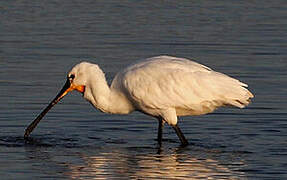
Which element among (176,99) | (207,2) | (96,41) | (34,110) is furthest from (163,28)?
(176,99)

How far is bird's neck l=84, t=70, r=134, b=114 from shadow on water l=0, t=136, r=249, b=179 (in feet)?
1.90

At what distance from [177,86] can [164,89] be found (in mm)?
188

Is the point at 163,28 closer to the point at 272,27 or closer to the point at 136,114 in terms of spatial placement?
the point at 272,27

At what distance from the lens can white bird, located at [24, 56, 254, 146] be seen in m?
14.2

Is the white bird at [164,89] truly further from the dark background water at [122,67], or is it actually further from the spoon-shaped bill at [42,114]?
the dark background water at [122,67]

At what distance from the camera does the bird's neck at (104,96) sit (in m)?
14.5

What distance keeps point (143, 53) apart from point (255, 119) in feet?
16.5

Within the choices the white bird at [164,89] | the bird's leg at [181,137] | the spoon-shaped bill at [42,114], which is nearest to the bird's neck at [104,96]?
the white bird at [164,89]

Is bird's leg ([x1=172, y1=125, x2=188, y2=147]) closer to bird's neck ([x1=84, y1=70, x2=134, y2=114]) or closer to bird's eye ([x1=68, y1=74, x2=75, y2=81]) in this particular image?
bird's neck ([x1=84, y1=70, x2=134, y2=114])

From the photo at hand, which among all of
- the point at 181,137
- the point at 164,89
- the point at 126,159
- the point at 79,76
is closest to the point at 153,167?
the point at 126,159

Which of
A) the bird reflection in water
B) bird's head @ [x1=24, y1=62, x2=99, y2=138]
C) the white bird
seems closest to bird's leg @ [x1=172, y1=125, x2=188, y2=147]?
the white bird

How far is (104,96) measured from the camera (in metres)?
14.5

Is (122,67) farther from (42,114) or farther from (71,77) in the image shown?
(71,77)

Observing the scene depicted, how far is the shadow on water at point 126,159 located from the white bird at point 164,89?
41 centimetres
